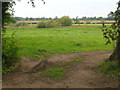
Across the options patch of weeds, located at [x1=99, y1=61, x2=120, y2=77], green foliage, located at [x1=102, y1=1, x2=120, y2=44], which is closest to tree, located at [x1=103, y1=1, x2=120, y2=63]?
green foliage, located at [x1=102, y1=1, x2=120, y2=44]

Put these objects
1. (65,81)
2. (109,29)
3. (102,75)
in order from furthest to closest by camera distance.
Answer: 1. (109,29)
2. (102,75)
3. (65,81)

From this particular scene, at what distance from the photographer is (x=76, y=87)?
805 centimetres

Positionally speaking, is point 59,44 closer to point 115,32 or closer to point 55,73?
point 115,32

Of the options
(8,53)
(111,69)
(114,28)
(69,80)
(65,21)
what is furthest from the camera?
(65,21)

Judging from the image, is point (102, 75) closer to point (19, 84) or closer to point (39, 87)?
point (39, 87)

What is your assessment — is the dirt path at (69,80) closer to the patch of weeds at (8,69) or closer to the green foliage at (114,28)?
the patch of weeds at (8,69)

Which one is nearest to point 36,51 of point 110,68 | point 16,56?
point 16,56

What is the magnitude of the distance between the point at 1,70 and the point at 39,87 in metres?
2.68

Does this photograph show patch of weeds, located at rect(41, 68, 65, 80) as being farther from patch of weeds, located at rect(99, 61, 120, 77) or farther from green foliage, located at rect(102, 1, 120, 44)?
green foliage, located at rect(102, 1, 120, 44)

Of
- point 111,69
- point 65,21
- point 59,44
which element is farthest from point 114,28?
point 65,21

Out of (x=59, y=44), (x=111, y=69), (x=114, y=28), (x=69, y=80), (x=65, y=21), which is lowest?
(x=69, y=80)

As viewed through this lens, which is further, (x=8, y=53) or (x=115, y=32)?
(x=8, y=53)

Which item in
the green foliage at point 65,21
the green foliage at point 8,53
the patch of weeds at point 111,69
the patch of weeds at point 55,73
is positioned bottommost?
the patch of weeds at point 55,73

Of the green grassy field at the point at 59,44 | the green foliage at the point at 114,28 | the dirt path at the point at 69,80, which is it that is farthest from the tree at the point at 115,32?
the green grassy field at the point at 59,44
